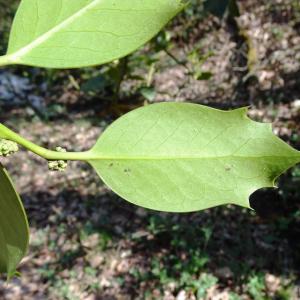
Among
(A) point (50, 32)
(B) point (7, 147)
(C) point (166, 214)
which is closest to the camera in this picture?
(B) point (7, 147)

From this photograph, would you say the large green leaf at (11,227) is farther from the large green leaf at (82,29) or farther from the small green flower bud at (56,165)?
the large green leaf at (82,29)

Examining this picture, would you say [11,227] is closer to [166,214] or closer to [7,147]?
[7,147]

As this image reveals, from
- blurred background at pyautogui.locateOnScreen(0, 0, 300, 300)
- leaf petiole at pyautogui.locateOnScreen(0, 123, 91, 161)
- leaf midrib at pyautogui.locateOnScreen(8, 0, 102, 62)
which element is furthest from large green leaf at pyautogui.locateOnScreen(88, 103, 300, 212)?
blurred background at pyautogui.locateOnScreen(0, 0, 300, 300)

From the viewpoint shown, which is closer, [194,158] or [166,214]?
[194,158]

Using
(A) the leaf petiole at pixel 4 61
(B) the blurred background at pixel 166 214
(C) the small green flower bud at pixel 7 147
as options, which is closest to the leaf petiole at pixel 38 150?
(C) the small green flower bud at pixel 7 147

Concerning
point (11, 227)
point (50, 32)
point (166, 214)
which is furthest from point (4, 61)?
point (166, 214)

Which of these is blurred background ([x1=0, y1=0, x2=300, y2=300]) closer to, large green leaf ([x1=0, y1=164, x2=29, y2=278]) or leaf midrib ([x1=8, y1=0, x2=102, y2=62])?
leaf midrib ([x1=8, y1=0, x2=102, y2=62])
